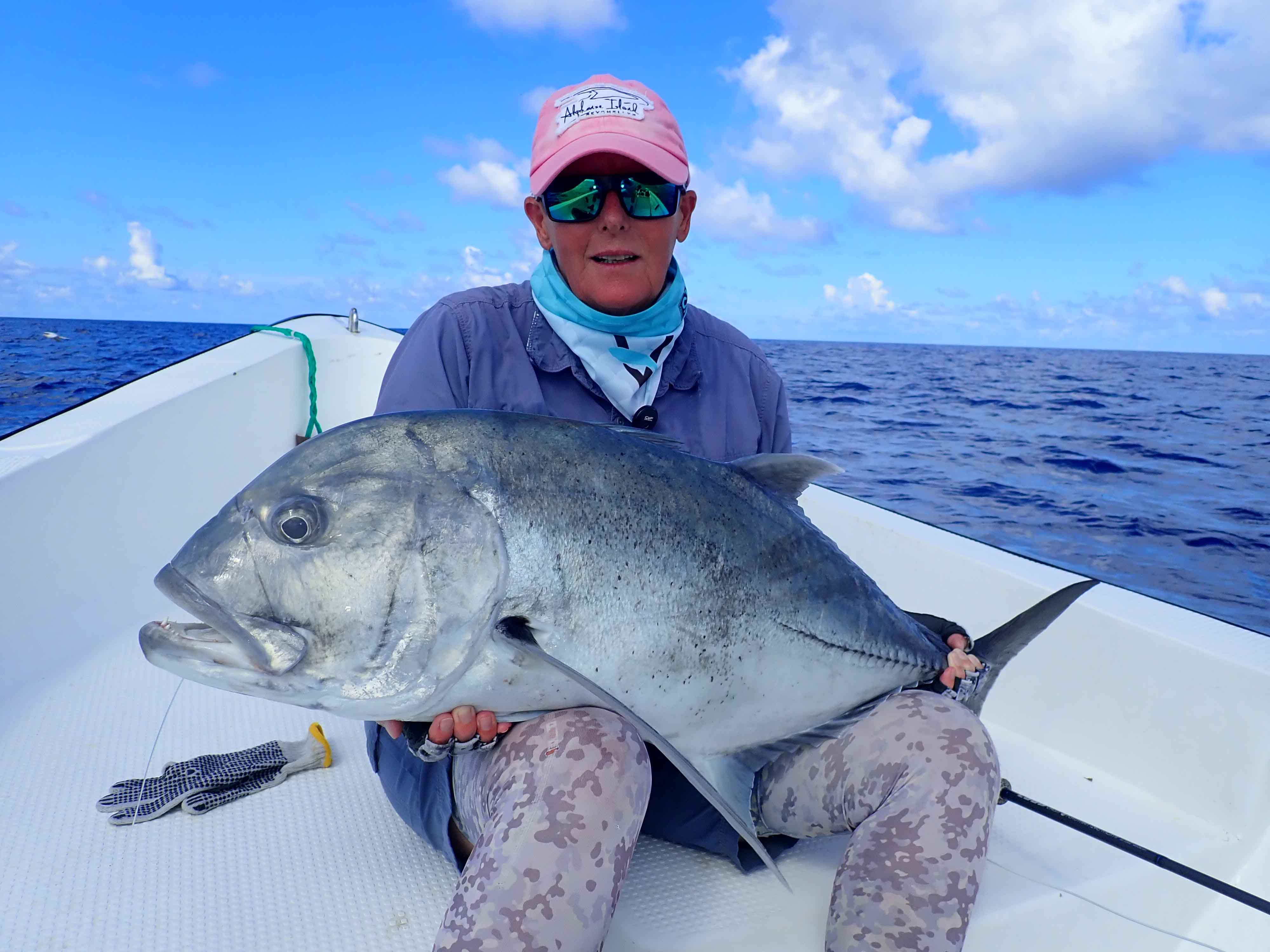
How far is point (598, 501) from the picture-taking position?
171 centimetres

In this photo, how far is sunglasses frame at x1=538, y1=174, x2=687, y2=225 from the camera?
228 centimetres

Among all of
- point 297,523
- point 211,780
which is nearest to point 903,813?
point 297,523

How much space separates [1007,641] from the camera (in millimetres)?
2203

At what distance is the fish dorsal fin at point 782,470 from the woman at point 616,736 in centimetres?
45

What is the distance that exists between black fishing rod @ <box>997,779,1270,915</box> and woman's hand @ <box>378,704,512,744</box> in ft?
3.79

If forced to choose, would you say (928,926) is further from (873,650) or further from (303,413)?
(303,413)

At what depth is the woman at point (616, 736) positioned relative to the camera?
5.07 feet

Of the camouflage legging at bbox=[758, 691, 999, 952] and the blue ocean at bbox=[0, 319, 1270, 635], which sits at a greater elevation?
the camouflage legging at bbox=[758, 691, 999, 952]

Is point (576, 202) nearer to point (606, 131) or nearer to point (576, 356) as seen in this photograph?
point (606, 131)

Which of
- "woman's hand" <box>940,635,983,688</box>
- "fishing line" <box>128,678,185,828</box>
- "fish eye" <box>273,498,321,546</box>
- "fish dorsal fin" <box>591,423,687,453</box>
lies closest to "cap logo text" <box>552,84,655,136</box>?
"fish dorsal fin" <box>591,423,687,453</box>

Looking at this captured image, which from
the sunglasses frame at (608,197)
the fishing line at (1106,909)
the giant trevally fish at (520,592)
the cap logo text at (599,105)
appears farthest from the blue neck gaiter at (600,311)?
the fishing line at (1106,909)

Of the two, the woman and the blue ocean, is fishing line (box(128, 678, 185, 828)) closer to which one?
the woman

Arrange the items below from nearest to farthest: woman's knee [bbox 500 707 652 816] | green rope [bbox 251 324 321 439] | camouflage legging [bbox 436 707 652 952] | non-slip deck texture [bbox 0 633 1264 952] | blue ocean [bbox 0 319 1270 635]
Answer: camouflage legging [bbox 436 707 652 952] → woman's knee [bbox 500 707 652 816] → non-slip deck texture [bbox 0 633 1264 952] → green rope [bbox 251 324 321 439] → blue ocean [bbox 0 319 1270 635]

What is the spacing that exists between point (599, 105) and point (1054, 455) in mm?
11724
